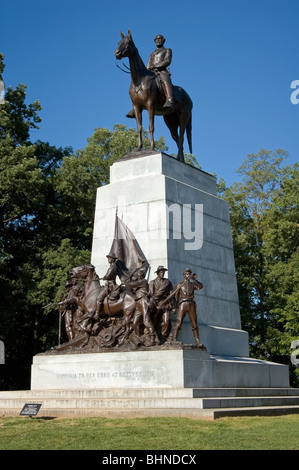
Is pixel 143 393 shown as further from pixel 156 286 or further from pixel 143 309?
pixel 156 286

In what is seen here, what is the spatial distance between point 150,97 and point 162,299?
22.1 ft

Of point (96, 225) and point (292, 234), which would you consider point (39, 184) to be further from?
point (292, 234)

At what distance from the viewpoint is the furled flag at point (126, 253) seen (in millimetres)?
17594

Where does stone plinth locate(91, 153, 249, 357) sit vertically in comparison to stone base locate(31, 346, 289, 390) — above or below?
above

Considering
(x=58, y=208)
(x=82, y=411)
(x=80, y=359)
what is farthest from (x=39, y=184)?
(x=82, y=411)

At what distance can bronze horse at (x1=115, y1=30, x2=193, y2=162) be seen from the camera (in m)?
19.4

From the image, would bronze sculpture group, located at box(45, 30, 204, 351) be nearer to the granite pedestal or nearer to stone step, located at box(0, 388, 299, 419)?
the granite pedestal

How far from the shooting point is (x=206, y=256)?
1930 cm

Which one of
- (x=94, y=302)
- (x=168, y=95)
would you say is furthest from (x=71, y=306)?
(x=168, y=95)

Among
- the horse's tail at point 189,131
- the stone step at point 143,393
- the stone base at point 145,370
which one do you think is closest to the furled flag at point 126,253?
the stone base at point 145,370

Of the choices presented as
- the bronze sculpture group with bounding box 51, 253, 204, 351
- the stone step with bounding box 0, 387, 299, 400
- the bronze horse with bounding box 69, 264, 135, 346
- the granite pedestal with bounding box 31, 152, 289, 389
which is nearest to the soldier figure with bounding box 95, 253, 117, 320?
the bronze sculpture group with bounding box 51, 253, 204, 351

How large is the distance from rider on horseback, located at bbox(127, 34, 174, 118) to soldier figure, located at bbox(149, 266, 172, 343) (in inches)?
234

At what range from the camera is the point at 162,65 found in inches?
801
